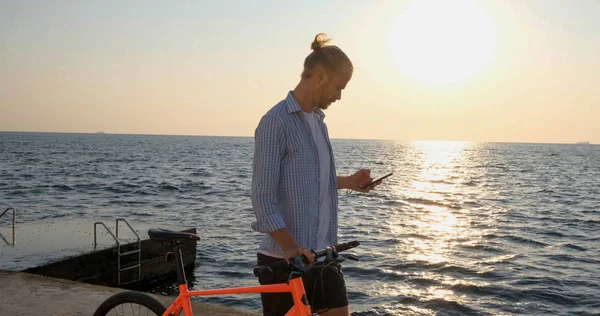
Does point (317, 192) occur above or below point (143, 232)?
above

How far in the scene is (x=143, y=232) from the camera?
1658 centimetres

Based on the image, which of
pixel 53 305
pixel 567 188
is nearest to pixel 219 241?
pixel 53 305

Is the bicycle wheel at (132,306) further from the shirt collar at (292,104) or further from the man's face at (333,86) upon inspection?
the man's face at (333,86)

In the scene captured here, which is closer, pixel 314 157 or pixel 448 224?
pixel 314 157

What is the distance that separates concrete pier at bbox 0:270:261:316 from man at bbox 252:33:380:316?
3784 mm

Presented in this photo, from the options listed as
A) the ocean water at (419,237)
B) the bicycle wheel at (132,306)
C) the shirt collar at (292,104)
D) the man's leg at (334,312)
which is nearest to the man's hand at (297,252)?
the man's leg at (334,312)

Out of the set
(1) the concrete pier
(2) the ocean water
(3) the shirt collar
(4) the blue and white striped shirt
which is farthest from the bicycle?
(1) the concrete pier

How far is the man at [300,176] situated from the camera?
2984 mm

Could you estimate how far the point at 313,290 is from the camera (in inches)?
125

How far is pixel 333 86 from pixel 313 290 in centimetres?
105

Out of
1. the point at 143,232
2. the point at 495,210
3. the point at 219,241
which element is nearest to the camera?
the point at 143,232

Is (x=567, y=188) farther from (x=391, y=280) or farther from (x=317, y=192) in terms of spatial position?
(x=317, y=192)

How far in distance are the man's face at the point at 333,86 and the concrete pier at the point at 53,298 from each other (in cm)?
427

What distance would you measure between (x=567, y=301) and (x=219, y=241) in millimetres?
10816
